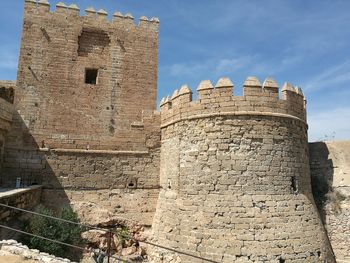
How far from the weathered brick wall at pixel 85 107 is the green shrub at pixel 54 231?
2.62 feet

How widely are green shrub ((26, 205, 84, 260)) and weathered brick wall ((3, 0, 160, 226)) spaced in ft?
2.62

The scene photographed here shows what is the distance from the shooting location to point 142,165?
1051 centimetres

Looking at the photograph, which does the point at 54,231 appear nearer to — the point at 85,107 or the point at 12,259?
the point at 12,259

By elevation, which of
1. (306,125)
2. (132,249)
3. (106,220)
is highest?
(306,125)

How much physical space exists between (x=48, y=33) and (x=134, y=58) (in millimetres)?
3489

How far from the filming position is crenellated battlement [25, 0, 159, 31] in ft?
39.9

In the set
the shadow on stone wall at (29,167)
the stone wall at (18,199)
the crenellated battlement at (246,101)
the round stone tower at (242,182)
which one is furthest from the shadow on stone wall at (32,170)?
the crenellated battlement at (246,101)

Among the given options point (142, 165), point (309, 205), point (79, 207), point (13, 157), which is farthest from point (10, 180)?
point (309, 205)

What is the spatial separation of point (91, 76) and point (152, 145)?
4.51 metres

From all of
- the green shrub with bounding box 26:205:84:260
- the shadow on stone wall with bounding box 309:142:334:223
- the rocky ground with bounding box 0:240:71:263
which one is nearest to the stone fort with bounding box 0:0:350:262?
the green shrub with bounding box 26:205:84:260

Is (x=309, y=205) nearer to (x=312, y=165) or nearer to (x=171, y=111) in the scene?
(x=312, y=165)

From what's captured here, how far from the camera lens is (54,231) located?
27.9 ft

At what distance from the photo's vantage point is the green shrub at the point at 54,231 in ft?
26.4

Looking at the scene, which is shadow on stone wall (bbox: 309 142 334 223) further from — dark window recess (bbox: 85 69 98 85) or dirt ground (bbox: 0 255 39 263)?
dark window recess (bbox: 85 69 98 85)
